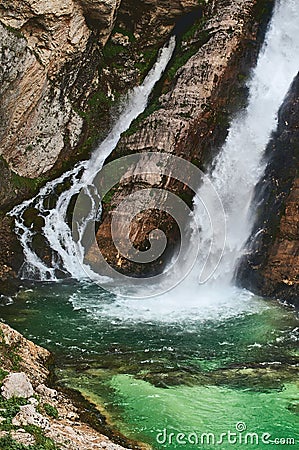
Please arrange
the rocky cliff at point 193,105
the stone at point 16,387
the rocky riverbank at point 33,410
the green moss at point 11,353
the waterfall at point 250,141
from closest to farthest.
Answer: the rocky riverbank at point 33,410 < the stone at point 16,387 < the green moss at point 11,353 < the waterfall at point 250,141 < the rocky cliff at point 193,105

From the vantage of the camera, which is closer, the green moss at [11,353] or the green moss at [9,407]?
the green moss at [9,407]

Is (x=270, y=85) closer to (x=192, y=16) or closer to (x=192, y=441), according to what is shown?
(x=192, y=16)

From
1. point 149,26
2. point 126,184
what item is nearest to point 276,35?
point 149,26

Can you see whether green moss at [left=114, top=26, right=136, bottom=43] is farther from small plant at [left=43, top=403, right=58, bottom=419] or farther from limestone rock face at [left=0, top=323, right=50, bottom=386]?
small plant at [left=43, top=403, right=58, bottom=419]

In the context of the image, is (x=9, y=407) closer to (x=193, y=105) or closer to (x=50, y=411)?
(x=50, y=411)

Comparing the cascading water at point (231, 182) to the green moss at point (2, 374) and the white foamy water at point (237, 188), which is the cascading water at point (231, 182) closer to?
the white foamy water at point (237, 188)

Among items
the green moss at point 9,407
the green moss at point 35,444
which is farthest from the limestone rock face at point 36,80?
the green moss at point 35,444

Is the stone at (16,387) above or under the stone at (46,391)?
above
